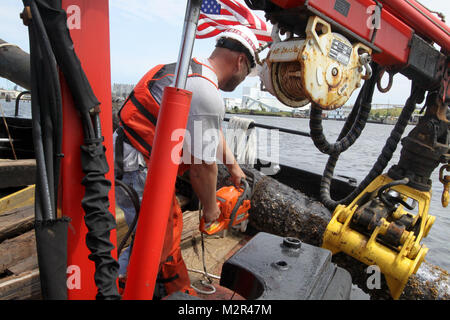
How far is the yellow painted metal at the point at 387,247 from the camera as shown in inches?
86.0

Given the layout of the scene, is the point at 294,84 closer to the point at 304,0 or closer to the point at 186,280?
the point at 304,0

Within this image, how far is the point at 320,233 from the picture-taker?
327 cm

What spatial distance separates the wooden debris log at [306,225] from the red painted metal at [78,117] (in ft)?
7.66

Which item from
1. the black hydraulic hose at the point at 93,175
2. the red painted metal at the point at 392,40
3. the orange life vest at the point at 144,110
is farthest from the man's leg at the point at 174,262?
the red painted metal at the point at 392,40

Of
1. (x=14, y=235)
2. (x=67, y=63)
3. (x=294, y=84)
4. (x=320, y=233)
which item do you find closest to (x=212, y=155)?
(x=294, y=84)

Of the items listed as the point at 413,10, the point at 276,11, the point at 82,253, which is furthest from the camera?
the point at 413,10

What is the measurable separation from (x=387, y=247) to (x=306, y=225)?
3.62ft

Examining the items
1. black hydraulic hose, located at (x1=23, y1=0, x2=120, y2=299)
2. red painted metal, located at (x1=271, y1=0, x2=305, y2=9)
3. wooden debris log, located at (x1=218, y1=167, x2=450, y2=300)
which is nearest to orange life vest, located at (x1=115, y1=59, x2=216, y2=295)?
red painted metal, located at (x1=271, y1=0, x2=305, y2=9)

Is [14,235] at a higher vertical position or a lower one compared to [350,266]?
higher

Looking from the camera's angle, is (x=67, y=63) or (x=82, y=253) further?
(x=82, y=253)

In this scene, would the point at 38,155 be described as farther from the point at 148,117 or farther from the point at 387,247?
the point at 387,247

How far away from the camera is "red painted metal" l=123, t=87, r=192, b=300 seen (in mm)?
1033

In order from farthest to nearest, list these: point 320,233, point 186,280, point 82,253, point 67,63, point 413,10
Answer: point 320,233 → point 186,280 → point 413,10 → point 82,253 → point 67,63
